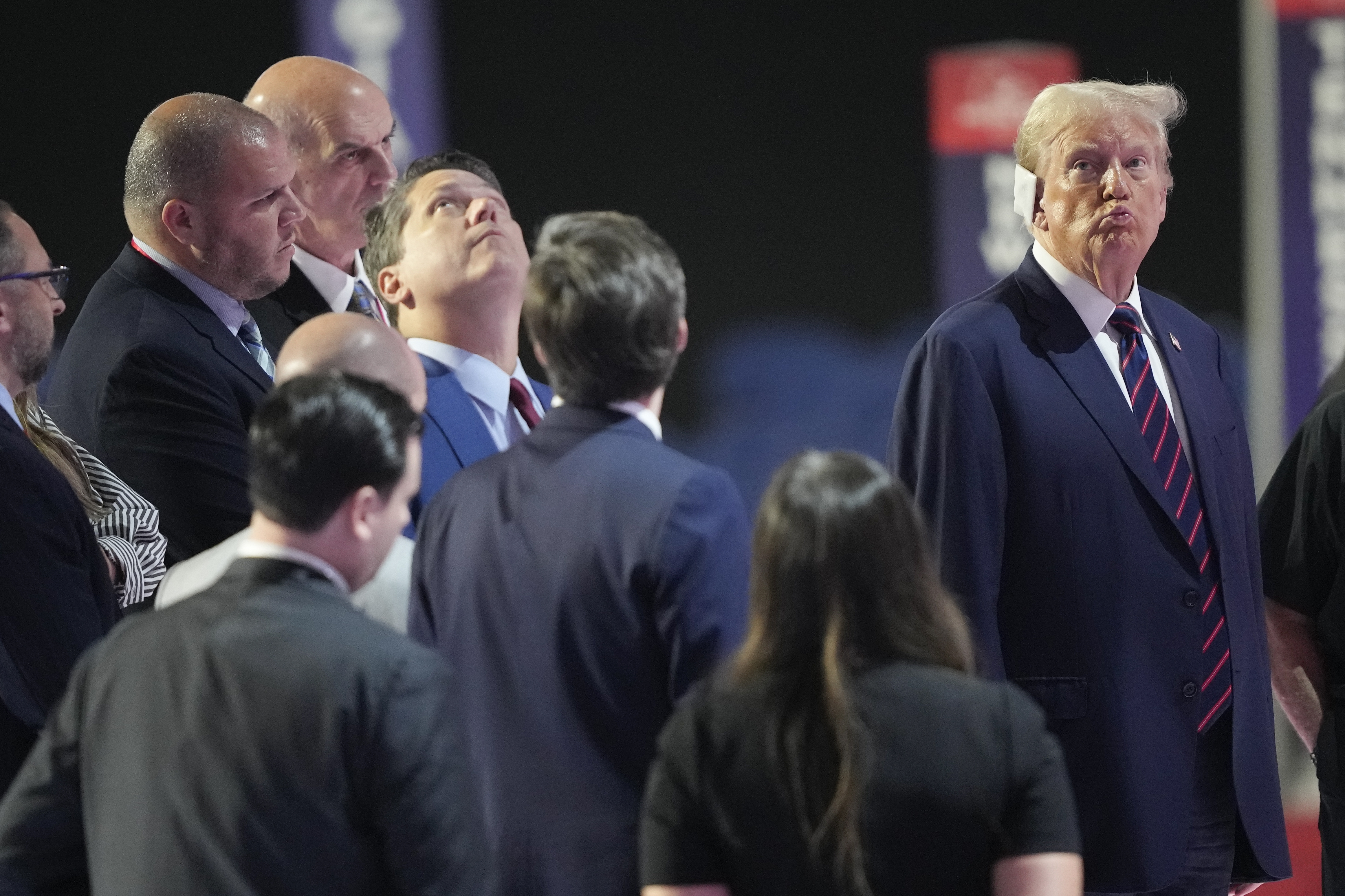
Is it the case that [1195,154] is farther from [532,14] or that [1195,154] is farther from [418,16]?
[418,16]

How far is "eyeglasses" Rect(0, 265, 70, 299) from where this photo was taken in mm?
2346

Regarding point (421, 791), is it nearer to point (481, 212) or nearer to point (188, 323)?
point (481, 212)

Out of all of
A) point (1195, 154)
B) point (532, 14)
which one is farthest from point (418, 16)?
point (1195, 154)

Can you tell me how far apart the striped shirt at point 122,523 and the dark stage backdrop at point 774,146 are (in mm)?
2588

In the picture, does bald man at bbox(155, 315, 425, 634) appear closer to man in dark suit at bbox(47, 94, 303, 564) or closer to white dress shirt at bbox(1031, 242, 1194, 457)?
man in dark suit at bbox(47, 94, 303, 564)

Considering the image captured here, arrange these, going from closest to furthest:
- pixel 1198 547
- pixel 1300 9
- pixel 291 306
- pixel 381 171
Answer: pixel 1198 547 → pixel 291 306 → pixel 381 171 → pixel 1300 9

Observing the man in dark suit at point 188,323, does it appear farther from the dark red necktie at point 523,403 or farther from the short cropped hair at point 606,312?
the short cropped hair at point 606,312

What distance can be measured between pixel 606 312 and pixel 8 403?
3.26 feet

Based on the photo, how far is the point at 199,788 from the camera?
4.87ft

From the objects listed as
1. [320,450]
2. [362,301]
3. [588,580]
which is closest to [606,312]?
[588,580]

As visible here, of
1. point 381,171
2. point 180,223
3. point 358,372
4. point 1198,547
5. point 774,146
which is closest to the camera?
point 358,372

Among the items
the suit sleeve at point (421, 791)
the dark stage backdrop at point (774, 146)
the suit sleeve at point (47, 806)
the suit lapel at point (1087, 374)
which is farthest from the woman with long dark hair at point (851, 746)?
the dark stage backdrop at point (774, 146)

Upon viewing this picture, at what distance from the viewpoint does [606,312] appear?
1795 mm

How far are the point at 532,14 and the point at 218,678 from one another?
3.81 meters
